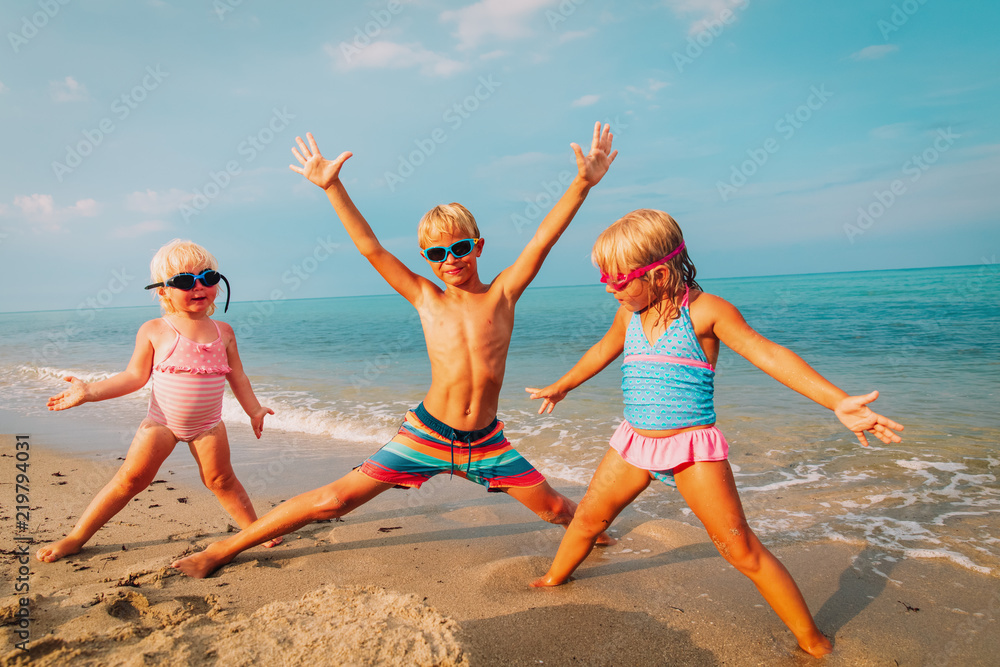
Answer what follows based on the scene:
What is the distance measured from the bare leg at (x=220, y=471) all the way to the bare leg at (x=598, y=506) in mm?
1818

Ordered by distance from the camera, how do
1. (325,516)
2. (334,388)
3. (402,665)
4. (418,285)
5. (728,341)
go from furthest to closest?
(334,388), (418,285), (325,516), (728,341), (402,665)

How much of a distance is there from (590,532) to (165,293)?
9.56ft

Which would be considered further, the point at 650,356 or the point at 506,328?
the point at 506,328

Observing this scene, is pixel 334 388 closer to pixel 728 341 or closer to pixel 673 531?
pixel 673 531

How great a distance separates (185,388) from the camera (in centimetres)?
359

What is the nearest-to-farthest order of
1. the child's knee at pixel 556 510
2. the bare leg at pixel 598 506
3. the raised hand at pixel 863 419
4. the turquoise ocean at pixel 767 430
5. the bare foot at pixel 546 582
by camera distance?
the raised hand at pixel 863 419, the bare leg at pixel 598 506, the bare foot at pixel 546 582, the child's knee at pixel 556 510, the turquoise ocean at pixel 767 430

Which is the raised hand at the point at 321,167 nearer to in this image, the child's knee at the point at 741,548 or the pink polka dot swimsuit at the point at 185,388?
the pink polka dot swimsuit at the point at 185,388

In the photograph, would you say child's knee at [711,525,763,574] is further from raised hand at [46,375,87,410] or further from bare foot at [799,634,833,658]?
raised hand at [46,375,87,410]

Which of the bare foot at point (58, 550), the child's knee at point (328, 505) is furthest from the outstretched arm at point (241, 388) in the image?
the bare foot at point (58, 550)

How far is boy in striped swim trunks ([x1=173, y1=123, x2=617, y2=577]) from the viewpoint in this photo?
3.20m

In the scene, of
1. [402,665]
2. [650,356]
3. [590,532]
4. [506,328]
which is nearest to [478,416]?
[506,328]

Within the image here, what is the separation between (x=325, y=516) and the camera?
321 cm

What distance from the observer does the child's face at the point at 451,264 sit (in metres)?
3.31

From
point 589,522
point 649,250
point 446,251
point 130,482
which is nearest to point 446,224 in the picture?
point 446,251
